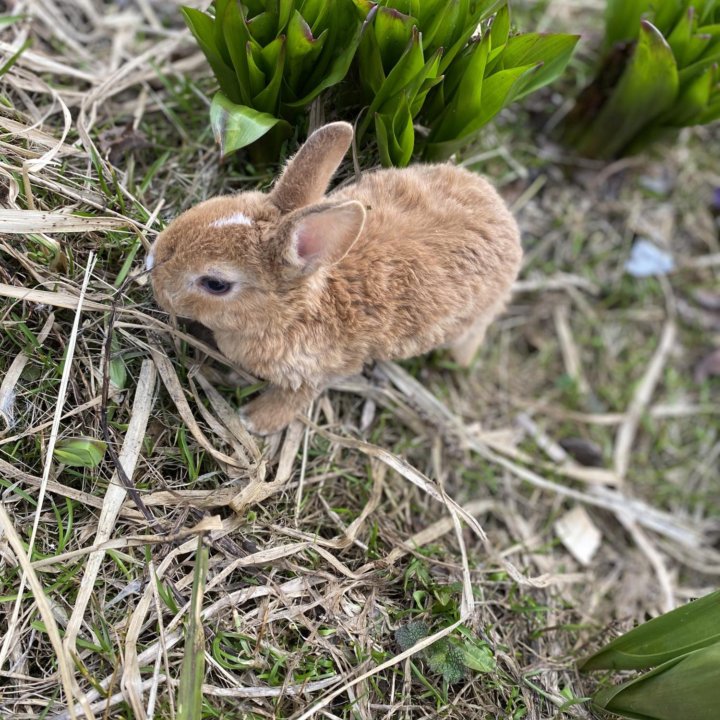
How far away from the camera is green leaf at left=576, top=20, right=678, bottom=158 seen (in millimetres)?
3076

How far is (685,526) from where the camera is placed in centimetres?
396

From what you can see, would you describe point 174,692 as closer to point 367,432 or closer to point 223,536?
point 223,536

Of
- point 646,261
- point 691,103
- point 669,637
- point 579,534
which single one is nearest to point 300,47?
point 691,103

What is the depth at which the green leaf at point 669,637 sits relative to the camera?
238 cm

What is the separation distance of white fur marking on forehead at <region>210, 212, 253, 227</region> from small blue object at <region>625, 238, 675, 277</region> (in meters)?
2.80

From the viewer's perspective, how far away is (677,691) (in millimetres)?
2246

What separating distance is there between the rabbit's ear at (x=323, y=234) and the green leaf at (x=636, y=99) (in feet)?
5.72

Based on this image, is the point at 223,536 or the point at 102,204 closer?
the point at 223,536

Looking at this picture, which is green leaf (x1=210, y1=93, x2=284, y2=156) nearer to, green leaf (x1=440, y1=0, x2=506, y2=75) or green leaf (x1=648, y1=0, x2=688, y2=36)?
green leaf (x1=440, y1=0, x2=506, y2=75)

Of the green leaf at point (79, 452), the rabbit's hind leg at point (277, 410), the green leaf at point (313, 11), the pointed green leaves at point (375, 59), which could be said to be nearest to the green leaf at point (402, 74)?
the pointed green leaves at point (375, 59)

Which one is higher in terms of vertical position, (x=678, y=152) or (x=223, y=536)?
(x=678, y=152)

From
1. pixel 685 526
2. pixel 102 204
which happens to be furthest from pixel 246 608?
pixel 685 526

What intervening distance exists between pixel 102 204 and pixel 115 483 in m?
1.22

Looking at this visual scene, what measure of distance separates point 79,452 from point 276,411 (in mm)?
823
